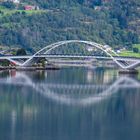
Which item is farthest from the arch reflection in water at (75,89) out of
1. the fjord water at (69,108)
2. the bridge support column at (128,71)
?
the bridge support column at (128,71)

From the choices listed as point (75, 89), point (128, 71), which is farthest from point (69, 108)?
point (128, 71)

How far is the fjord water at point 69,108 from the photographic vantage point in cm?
4116

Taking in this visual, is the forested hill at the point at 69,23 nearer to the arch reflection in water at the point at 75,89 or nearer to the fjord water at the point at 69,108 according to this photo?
the fjord water at the point at 69,108

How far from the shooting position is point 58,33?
110 meters

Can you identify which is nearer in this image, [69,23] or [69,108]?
[69,108]

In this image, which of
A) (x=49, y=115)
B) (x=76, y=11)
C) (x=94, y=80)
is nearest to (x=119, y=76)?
(x=94, y=80)

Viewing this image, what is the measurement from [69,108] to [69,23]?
64.9 m

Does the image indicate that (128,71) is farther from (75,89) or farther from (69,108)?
(69,108)

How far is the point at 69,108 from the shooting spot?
48406 mm

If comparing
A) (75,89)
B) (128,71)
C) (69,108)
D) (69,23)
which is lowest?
(128,71)

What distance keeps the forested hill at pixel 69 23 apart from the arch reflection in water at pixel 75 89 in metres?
39.0

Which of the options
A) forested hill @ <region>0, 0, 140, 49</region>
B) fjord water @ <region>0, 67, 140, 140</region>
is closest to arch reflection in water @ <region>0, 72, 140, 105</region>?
fjord water @ <region>0, 67, 140, 140</region>

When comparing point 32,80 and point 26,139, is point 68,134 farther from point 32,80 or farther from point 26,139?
point 32,80

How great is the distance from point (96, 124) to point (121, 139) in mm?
3346
